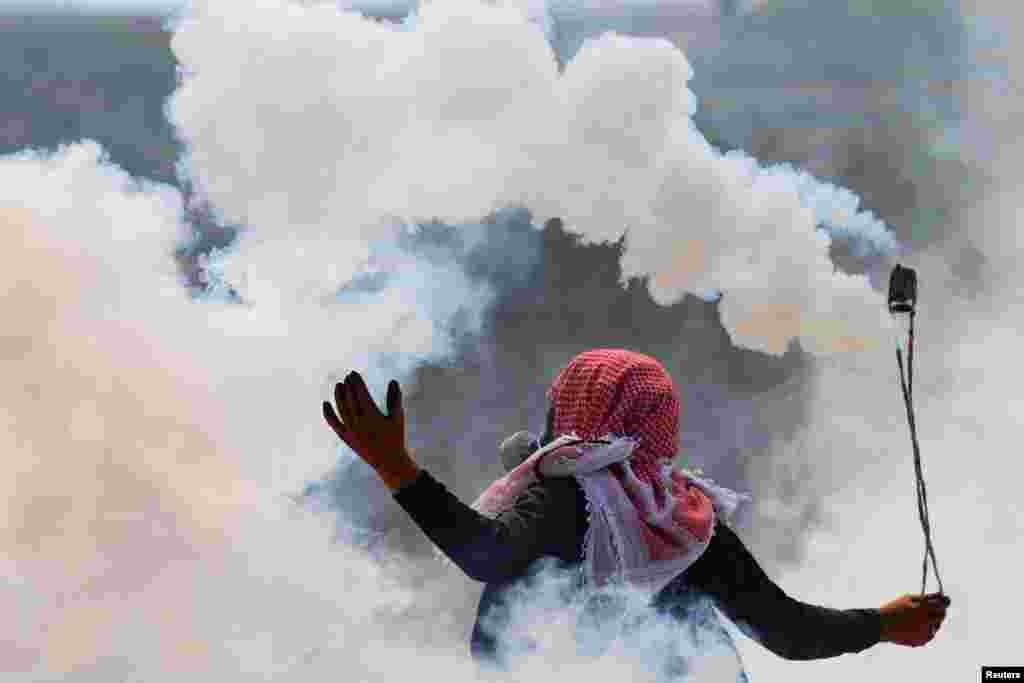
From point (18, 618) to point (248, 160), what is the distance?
87 centimetres

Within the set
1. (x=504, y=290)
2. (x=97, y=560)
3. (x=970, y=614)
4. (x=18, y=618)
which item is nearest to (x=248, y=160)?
(x=504, y=290)

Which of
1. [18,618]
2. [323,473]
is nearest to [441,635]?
[323,473]

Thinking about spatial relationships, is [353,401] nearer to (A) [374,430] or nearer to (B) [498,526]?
(A) [374,430]

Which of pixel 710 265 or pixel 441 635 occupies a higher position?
pixel 710 265

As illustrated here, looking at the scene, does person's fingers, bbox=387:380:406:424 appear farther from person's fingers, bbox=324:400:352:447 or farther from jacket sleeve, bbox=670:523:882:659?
jacket sleeve, bbox=670:523:882:659

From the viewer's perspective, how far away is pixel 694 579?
6.96ft

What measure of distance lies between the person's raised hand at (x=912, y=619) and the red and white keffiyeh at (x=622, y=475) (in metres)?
0.37

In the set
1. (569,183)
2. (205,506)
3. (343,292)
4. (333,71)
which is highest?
(333,71)

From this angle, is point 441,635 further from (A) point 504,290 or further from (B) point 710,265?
(B) point 710,265

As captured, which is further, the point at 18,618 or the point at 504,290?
the point at 504,290

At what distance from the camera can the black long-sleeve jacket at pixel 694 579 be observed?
199 cm

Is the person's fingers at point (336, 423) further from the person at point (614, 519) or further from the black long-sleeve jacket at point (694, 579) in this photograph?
the black long-sleeve jacket at point (694, 579)

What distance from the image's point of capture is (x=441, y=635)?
2283 millimetres
